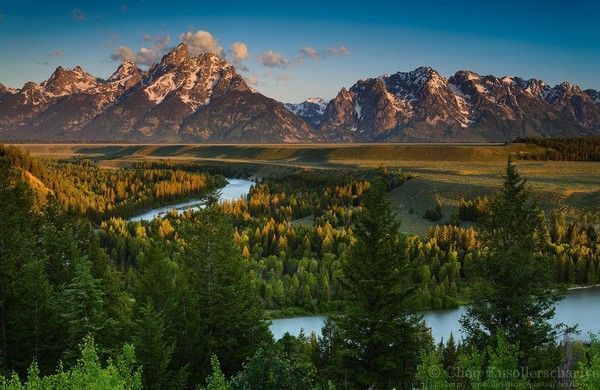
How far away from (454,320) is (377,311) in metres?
41.4

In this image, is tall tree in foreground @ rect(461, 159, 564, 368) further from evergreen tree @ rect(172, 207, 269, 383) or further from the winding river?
the winding river

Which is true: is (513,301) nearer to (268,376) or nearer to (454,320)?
(268,376)

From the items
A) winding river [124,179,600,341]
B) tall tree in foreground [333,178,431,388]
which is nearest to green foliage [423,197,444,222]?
winding river [124,179,600,341]

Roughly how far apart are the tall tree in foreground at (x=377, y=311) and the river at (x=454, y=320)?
3150cm

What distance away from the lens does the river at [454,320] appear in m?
64.1

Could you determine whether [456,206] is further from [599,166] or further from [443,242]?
[599,166]

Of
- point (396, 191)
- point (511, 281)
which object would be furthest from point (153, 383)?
point (396, 191)

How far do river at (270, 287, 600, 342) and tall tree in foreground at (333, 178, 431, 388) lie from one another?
31503 millimetres

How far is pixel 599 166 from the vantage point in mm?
195750

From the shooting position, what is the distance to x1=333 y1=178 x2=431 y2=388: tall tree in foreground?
30.9 metres

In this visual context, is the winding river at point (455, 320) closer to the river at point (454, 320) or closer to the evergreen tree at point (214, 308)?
the river at point (454, 320)

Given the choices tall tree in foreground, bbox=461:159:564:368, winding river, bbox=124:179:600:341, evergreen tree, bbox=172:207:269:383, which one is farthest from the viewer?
winding river, bbox=124:179:600:341

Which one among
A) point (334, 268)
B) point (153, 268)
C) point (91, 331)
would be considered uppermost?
point (153, 268)

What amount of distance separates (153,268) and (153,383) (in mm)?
9179
